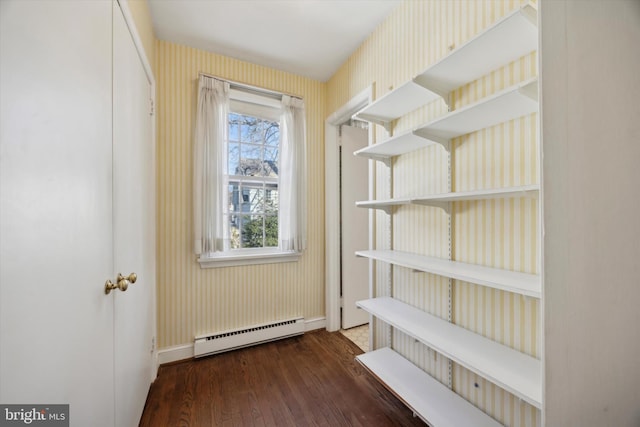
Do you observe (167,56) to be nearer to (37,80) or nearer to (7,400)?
(37,80)

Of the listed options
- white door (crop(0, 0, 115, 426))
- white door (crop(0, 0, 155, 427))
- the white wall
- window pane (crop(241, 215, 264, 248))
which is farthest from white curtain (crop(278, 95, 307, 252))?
the white wall

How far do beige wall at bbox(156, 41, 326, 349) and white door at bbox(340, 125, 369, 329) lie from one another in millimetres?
604

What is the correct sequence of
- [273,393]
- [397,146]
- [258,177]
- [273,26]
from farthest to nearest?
[258,177]
[273,26]
[273,393]
[397,146]

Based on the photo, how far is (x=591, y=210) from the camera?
71cm

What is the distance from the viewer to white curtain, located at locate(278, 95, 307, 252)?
2500 millimetres

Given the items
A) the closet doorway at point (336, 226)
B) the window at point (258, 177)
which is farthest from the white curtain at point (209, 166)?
the closet doorway at point (336, 226)


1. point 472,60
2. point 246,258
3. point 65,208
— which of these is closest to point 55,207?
point 65,208

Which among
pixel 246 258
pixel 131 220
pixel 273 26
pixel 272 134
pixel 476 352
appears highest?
pixel 273 26

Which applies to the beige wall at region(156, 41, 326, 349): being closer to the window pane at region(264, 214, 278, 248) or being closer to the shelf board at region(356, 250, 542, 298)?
the window pane at region(264, 214, 278, 248)

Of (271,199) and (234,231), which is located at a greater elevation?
(271,199)

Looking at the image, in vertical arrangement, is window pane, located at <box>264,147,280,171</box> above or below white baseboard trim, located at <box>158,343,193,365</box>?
above

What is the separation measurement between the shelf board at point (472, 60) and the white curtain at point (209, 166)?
54.8 inches

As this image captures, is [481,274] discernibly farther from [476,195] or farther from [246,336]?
[246,336]

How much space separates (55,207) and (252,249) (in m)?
1.90
